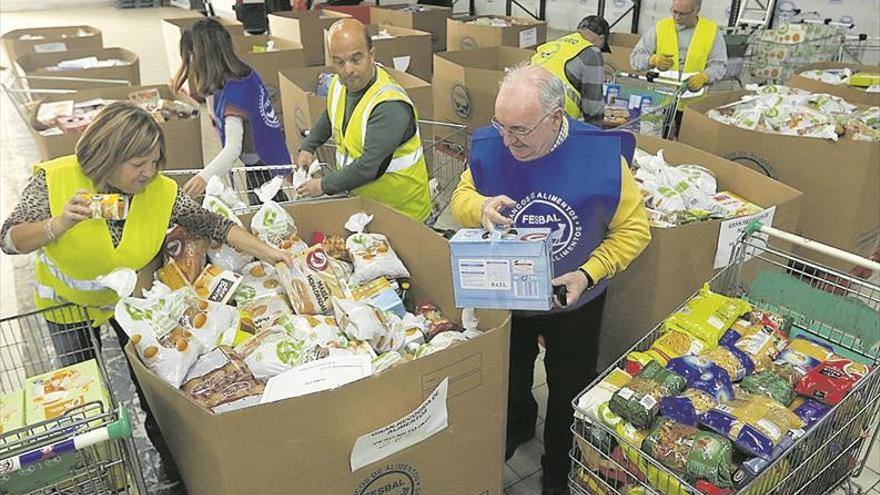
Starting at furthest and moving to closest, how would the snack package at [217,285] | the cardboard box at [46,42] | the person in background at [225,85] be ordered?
the cardboard box at [46,42] < the person in background at [225,85] < the snack package at [217,285]

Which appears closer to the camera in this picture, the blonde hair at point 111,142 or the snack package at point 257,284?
the blonde hair at point 111,142

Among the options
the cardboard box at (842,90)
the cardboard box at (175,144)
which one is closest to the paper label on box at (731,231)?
the cardboard box at (842,90)

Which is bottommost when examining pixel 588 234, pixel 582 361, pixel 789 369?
pixel 582 361

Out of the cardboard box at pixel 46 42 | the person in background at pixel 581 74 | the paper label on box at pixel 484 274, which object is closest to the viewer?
the paper label on box at pixel 484 274

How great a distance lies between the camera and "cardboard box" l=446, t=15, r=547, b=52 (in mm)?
6133

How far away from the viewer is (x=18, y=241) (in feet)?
6.13

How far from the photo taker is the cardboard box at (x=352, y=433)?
4.54ft

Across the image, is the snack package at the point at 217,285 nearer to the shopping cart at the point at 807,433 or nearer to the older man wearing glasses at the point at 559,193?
the older man wearing glasses at the point at 559,193

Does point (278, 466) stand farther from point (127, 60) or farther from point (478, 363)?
point (127, 60)

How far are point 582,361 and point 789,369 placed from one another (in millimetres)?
645

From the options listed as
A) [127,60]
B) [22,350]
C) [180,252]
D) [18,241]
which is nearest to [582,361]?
[180,252]

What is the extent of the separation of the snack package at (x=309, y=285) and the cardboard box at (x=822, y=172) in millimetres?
2229

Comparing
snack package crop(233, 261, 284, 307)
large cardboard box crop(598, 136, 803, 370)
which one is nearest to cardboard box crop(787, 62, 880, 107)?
large cardboard box crop(598, 136, 803, 370)

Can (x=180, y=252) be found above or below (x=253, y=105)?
below
